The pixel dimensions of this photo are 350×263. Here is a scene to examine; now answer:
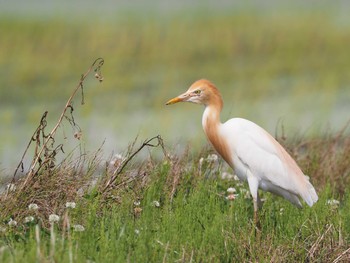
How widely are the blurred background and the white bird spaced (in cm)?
341

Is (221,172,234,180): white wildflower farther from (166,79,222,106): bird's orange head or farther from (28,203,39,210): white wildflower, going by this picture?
(28,203,39,210): white wildflower

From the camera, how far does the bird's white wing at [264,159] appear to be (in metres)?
6.04

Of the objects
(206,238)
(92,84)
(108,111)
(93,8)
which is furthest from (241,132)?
(93,8)

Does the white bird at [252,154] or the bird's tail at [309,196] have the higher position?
the white bird at [252,154]

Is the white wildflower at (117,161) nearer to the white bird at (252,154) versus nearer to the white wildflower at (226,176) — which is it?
the white bird at (252,154)

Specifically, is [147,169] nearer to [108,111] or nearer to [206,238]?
[206,238]

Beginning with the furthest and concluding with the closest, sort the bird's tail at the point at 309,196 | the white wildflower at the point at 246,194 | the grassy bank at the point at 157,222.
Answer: the white wildflower at the point at 246,194, the bird's tail at the point at 309,196, the grassy bank at the point at 157,222

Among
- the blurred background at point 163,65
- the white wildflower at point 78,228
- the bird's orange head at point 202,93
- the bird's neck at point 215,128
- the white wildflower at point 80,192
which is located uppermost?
the bird's orange head at point 202,93

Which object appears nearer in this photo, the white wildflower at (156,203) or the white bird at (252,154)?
the white wildflower at (156,203)

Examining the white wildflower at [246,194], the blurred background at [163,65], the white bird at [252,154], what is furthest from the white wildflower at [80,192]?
the blurred background at [163,65]

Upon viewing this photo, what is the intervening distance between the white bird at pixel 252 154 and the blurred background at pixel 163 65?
3.41 m

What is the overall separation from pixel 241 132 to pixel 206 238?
3.68 feet

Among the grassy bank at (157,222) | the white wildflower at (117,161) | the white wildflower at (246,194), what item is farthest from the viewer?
the white wildflower at (246,194)

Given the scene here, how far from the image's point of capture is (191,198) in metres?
5.83
